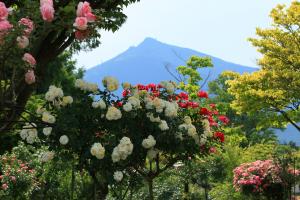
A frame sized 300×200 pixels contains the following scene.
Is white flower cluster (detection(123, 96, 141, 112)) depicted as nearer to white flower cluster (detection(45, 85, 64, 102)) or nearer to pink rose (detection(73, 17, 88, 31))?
white flower cluster (detection(45, 85, 64, 102))

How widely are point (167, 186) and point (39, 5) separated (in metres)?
11.1

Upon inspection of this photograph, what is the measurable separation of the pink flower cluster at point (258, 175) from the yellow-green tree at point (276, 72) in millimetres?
7356

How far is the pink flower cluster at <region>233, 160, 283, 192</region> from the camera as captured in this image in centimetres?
1552

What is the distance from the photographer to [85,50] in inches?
866

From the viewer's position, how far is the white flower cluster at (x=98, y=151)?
7.07m

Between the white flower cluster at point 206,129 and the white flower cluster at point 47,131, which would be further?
the white flower cluster at point 206,129

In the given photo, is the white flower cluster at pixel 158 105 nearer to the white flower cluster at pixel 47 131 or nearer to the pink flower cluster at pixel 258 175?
the white flower cluster at pixel 47 131

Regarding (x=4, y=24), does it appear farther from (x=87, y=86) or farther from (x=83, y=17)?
(x=87, y=86)

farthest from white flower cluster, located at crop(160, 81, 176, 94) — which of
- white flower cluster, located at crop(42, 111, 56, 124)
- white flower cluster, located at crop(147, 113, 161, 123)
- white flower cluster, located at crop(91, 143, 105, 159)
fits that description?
white flower cluster, located at crop(42, 111, 56, 124)

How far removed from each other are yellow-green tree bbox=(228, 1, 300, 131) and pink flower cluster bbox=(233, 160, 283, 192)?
7.36 metres

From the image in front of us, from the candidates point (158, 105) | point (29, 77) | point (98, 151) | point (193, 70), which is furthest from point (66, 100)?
point (193, 70)

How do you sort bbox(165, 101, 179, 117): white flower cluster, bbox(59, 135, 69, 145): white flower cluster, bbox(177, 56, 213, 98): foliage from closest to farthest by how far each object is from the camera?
bbox(59, 135, 69, 145): white flower cluster < bbox(165, 101, 179, 117): white flower cluster < bbox(177, 56, 213, 98): foliage

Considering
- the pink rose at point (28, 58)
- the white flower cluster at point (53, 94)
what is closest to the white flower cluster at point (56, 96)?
the white flower cluster at point (53, 94)

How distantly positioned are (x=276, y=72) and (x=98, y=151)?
17011 millimetres
